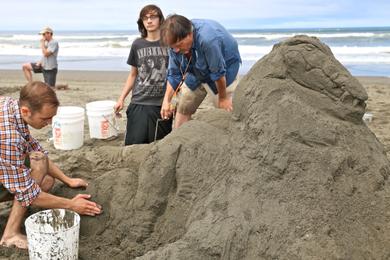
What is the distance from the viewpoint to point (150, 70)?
446 centimetres

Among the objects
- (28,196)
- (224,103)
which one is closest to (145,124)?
(224,103)

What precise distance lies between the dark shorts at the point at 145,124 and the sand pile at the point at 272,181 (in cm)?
141

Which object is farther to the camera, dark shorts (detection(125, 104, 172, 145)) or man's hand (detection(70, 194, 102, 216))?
dark shorts (detection(125, 104, 172, 145))

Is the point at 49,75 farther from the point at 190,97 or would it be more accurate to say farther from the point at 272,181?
the point at 272,181

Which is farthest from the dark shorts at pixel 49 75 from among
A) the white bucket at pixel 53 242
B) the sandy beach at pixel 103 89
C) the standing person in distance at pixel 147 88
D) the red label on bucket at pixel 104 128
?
the white bucket at pixel 53 242

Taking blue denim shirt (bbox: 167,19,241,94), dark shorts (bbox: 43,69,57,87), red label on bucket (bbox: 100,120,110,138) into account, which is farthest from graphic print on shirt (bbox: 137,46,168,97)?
dark shorts (bbox: 43,69,57,87)

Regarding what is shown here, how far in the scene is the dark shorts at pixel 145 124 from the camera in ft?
14.7

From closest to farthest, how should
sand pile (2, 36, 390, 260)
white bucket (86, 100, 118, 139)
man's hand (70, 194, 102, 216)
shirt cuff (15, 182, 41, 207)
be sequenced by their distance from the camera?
sand pile (2, 36, 390, 260)
shirt cuff (15, 182, 41, 207)
man's hand (70, 194, 102, 216)
white bucket (86, 100, 118, 139)

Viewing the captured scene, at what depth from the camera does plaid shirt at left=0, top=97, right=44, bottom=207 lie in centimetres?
290

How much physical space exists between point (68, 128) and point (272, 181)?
3.58 metres

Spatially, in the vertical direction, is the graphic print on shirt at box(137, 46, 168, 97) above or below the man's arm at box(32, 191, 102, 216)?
above

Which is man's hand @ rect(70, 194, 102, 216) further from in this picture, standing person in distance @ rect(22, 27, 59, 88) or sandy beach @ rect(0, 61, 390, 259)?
standing person in distance @ rect(22, 27, 59, 88)

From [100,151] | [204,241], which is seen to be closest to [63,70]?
[100,151]

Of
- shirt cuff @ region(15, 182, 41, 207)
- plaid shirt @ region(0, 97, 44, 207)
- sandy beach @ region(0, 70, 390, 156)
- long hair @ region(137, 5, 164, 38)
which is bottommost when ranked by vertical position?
sandy beach @ region(0, 70, 390, 156)
